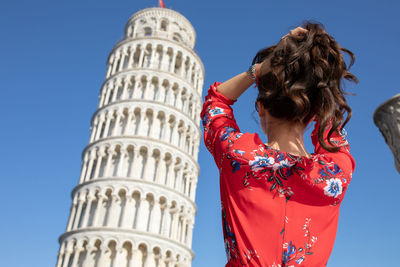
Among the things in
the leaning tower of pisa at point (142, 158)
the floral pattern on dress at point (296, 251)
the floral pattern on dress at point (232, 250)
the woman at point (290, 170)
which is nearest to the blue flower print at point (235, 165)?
the woman at point (290, 170)

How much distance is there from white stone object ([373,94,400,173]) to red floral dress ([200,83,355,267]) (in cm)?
21

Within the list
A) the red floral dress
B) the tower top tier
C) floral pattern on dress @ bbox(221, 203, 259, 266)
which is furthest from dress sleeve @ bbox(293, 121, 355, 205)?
the tower top tier

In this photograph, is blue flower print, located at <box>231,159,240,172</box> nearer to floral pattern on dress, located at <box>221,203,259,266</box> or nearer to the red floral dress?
the red floral dress

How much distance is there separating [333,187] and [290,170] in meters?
0.14

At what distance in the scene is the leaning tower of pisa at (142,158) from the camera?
797 inches

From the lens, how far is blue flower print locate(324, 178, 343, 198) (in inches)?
47.5

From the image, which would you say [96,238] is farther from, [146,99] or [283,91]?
[283,91]

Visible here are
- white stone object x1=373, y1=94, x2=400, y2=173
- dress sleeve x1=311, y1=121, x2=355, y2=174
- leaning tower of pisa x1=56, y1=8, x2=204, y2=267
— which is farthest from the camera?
leaning tower of pisa x1=56, y1=8, x2=204, y2=267

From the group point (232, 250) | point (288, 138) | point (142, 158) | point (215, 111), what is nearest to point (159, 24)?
point (142, 158)

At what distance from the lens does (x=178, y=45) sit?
2706 cm

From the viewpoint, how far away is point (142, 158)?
903 inches

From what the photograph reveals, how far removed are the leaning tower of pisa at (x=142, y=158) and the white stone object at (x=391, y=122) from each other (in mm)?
19900

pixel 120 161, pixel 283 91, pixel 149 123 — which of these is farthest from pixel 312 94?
pixel 149 123

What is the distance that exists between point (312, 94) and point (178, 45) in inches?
1048
